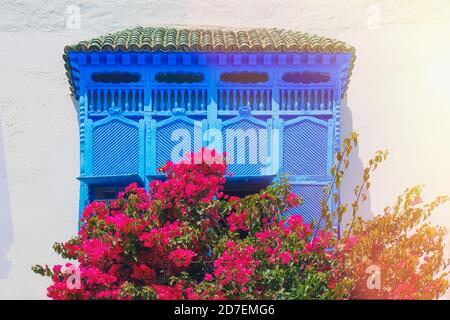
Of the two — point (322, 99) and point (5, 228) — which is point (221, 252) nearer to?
point (322, 99)

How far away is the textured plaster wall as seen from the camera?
8445 mm

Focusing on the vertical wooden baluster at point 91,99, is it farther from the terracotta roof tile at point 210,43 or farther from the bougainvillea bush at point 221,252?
the bougainvillea bush at point 221,252

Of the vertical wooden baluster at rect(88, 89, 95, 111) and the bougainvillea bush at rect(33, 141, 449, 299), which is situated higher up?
the vertical wooden baluster at rect(88, 89, 95, 111)

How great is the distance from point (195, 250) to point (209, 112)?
1.59 m

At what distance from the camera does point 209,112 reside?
310 inches

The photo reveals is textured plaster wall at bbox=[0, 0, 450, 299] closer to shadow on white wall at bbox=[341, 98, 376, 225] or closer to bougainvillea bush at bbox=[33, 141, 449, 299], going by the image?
shadow on white wall at bbox=[341, 98, 376, 225]

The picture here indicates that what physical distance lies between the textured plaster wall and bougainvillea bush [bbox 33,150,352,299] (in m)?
1.63

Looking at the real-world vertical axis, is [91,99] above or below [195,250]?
above

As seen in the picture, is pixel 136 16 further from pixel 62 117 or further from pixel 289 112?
pixel 289 112

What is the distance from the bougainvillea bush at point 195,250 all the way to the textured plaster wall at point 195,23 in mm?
1626

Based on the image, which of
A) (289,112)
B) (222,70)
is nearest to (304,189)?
(289,112)

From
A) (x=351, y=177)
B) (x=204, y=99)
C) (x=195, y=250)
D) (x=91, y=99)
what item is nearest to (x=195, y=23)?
(x=204, y=99)

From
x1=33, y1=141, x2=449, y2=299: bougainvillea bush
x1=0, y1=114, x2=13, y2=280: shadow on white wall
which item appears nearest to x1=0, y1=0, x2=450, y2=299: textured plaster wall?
x1=0, y1=114, x2=13, y2=280: shadow on white wall

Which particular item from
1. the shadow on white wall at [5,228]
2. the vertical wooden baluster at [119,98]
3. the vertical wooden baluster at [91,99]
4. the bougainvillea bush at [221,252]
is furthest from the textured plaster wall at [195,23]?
the bougainvillea bush at [221,252]
